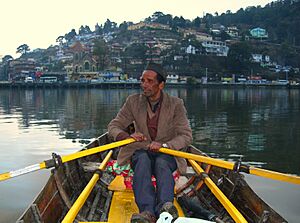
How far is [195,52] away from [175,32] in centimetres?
5294

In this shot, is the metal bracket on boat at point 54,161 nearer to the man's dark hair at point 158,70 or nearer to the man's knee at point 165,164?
the man's knee at point 165,164

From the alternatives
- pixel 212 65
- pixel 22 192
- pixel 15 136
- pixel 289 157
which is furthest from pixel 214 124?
pixel 212 65

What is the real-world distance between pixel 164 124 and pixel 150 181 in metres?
0.96

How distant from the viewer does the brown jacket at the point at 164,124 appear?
5.41 metres

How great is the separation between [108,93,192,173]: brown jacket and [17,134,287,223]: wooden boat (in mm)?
663

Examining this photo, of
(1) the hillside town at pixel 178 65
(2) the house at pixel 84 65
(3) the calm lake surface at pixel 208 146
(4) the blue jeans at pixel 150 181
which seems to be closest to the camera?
(4) the blue jeans at pixel 150 181

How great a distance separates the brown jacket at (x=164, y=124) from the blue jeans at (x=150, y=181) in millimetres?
240

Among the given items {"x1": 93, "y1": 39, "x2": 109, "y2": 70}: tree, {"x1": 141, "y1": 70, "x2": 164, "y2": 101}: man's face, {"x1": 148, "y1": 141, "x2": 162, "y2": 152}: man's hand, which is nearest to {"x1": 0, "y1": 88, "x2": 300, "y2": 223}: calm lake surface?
{"x1": 148, "y1": 141, "x2": 162, "y2": 152}: man's hand

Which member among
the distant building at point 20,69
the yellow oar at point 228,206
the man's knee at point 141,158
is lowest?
A: the yellow oar at point 228,206

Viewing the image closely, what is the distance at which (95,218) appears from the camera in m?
5.49

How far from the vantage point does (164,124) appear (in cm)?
541

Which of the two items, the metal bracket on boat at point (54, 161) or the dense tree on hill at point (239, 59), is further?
the dense tree on hill at point (239, 59)

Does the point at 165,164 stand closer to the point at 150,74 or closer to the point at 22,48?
the point at 150,74

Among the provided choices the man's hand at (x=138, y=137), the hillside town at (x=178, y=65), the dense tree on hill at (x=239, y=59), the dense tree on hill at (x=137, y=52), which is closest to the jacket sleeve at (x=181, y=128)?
the man's hand at (x=138, y=137)
